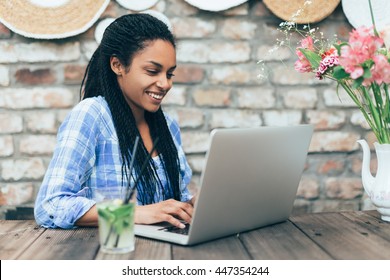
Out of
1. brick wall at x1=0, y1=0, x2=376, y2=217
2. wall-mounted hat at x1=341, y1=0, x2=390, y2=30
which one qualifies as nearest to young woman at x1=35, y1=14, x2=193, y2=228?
brick wall at x1=0, y1=0, x2=376, y2=217

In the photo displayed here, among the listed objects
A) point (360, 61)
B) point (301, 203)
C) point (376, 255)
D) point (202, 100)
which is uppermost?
point (360, 61)

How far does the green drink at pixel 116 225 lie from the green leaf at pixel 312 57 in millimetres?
716

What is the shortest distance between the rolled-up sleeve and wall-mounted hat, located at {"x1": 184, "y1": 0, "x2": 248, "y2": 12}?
2.62 ft

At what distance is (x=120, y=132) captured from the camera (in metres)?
1.76

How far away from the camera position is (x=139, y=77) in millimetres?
1808

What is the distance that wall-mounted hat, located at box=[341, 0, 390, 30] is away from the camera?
7.88 ft

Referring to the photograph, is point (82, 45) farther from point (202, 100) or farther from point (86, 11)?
point (202, 100)

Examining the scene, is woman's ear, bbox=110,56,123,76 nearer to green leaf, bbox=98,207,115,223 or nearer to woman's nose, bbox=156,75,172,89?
woman's nose, bbox=156,75,172,89

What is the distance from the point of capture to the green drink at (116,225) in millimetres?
1171

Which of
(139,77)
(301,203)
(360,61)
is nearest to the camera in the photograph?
(360,61)
